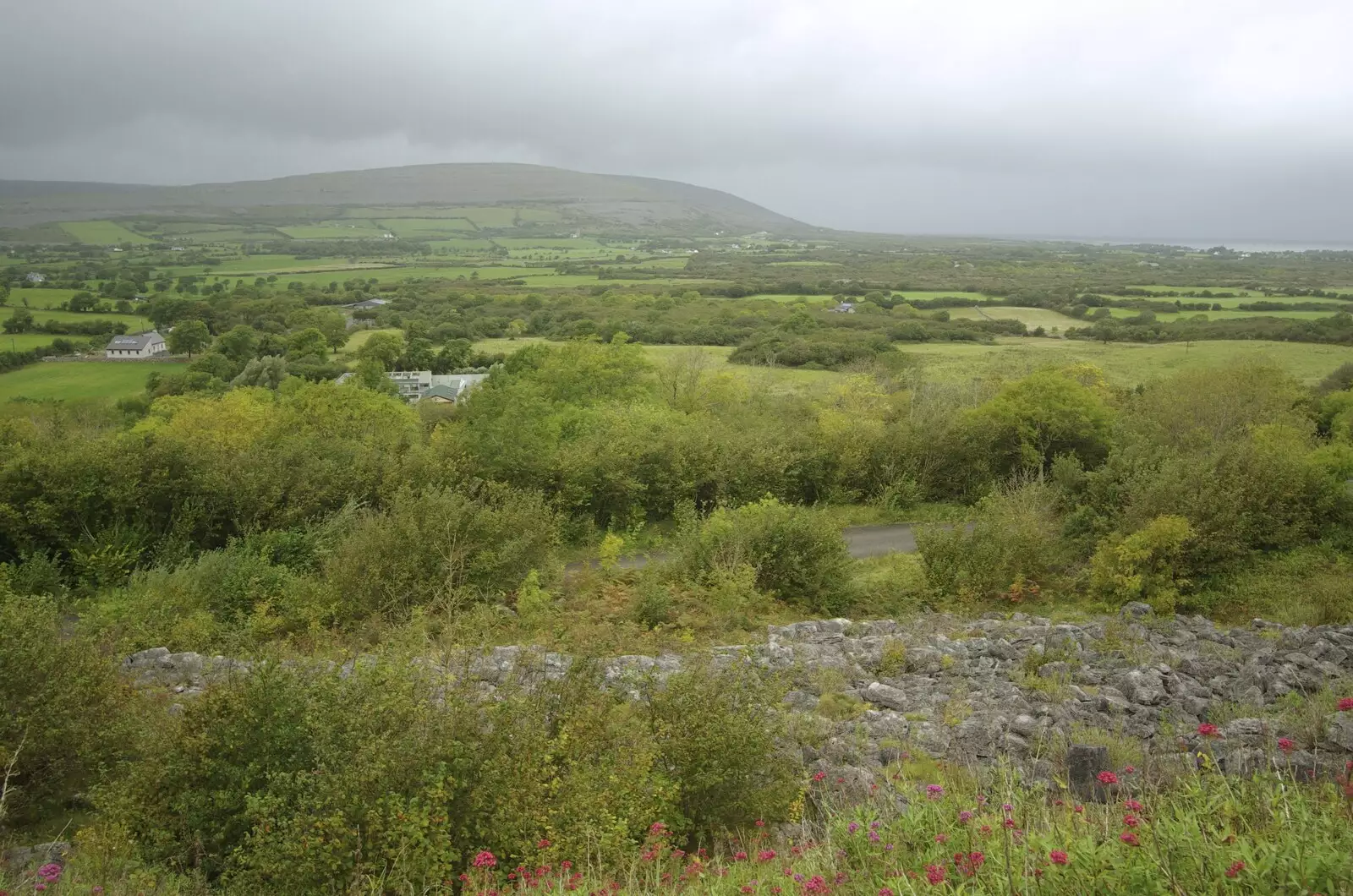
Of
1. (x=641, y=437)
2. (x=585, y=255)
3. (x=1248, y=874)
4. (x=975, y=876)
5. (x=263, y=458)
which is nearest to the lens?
(x=1248, y=874)

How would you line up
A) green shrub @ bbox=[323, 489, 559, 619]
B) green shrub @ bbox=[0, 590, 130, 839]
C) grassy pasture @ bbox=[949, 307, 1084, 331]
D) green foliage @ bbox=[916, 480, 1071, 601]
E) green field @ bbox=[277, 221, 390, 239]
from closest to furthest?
green shrub @ bbox=[0, 590, 130, 839] < green shrub @ bbox=[323, 489, 559, 619] < green foliage @ bbox=[916, 480, 1071, 601] < grassy pasture @ bbox=[949, 307, 1084, 331] < green field @ bbox=[277, 221, 390, 239]

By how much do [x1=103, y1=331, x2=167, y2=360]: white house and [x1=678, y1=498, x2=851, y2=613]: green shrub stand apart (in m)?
57.6

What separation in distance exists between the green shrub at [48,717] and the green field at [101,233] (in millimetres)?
159571

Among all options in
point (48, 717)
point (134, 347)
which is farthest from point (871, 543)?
point (134, 347)

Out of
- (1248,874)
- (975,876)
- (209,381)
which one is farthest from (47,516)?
(209,381)

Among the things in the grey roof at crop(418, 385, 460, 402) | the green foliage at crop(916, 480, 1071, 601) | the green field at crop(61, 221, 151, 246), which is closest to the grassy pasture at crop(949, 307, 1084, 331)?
the grey roof at crop(418, 385, 460, 402)

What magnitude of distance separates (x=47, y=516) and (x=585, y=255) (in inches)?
6065

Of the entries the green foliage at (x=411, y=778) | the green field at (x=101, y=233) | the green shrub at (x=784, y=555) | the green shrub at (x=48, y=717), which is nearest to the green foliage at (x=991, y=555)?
the green shrub at (x=784, y=555)

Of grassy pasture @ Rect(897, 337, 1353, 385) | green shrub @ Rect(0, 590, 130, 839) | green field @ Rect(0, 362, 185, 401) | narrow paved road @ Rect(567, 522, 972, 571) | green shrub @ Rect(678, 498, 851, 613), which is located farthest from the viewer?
green field @ Rect(0, 362, 185, 401)

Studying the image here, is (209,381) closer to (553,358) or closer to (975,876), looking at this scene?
(553,358)

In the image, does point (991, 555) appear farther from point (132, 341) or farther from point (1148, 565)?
point (132, 341)

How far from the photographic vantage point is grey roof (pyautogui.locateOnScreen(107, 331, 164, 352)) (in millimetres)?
56750

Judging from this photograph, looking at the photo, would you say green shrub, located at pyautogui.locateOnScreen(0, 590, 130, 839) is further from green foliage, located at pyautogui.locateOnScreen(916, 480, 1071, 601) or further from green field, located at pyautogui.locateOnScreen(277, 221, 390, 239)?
green field, located at pyautogui.locateOnScreen(277, 221, 390, 239)

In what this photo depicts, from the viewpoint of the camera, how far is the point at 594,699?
25.7 feet
